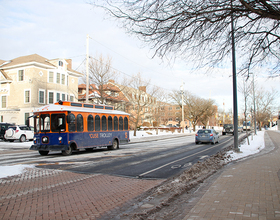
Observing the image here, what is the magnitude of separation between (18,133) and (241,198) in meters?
24.7

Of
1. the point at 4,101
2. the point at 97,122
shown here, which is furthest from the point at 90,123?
the point at 4,101

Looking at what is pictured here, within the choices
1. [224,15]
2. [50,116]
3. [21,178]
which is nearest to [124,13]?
[224,15]

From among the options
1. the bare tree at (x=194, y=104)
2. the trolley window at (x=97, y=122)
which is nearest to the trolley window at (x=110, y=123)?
the trolley window at (x=97, y=122)

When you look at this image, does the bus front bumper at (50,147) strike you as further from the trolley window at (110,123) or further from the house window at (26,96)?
the house window at (26,96)

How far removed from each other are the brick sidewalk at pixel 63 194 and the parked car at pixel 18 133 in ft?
60.5

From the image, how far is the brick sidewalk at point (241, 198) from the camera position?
4391 millimetres

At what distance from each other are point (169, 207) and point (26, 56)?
39.9 m

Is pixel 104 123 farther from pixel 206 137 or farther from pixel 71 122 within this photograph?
pixel 206 137

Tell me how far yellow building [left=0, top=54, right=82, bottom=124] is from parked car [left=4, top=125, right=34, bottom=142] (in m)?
8.80

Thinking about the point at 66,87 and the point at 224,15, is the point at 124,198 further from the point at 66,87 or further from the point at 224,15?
the point at 66,87

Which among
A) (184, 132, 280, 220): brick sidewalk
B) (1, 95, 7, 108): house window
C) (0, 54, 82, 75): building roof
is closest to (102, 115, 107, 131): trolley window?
(184, 132, 280, 220): brick sidewalk

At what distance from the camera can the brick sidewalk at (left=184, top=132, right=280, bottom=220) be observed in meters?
4.39

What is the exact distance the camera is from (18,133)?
25.2 meters

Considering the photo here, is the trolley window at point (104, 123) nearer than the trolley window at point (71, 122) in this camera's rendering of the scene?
No
